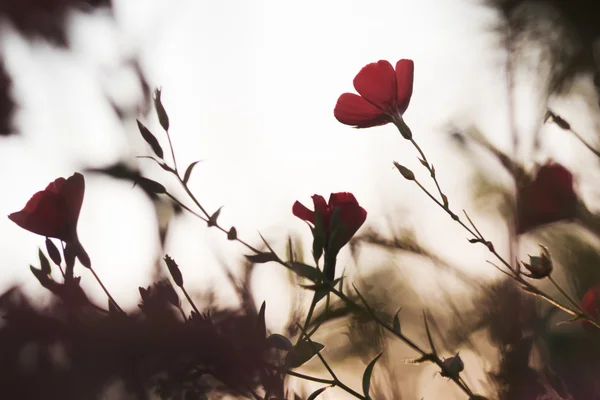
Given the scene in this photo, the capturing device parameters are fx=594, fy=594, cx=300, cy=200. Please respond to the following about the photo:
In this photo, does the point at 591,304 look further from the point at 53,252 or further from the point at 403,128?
the point at 53,252

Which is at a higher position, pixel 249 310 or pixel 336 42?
pixel 336 42

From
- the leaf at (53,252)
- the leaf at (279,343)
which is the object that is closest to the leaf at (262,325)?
the leaf at (279,343)

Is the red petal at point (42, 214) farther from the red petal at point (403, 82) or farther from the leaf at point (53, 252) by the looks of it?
the red petal at point (403, 82)

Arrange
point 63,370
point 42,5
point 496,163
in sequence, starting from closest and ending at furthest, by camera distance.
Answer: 1. point 63,370
2. point 496,163
3. point 42,5

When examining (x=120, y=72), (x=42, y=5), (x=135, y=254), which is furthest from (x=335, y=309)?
(x=42, y=5)

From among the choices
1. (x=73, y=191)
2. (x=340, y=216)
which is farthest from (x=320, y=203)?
(x=73, y=191)

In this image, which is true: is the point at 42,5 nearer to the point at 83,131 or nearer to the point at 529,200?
the point at 83,131
